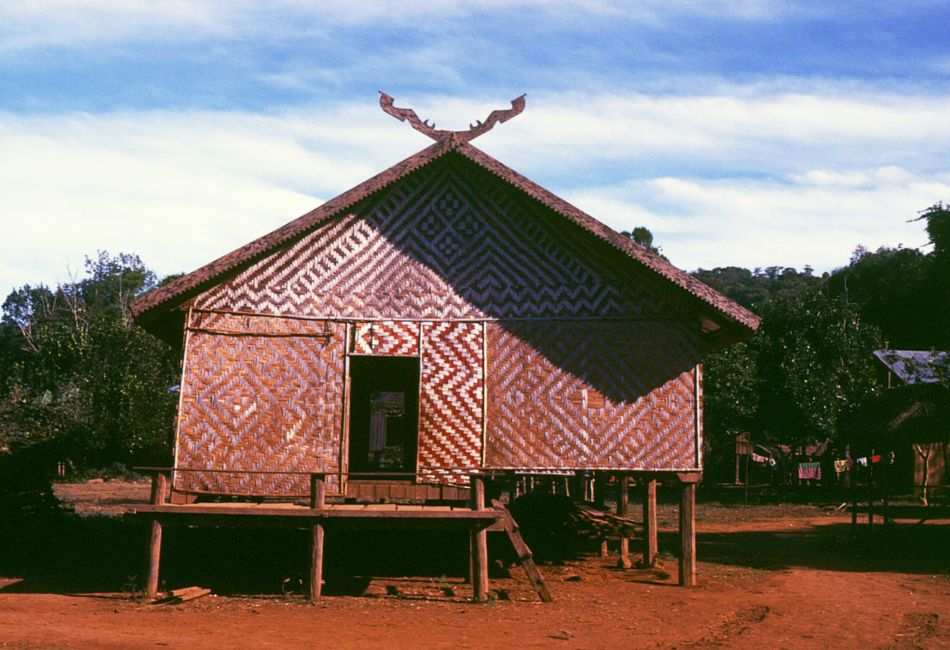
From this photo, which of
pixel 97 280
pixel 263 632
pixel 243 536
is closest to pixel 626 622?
pixel 263 632

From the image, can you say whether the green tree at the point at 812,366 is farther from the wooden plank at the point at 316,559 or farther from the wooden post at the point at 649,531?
the wooden plank at the point at 316,559

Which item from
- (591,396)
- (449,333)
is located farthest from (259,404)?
(591,396)

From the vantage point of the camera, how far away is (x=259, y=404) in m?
13.3

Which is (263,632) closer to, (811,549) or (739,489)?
(811,549)

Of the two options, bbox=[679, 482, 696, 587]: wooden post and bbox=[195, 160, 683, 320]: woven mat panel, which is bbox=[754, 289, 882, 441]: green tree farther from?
bbox=[195, 160, 683, 320]: woven mat panel

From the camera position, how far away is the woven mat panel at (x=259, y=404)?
1316cm

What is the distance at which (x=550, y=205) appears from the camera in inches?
539

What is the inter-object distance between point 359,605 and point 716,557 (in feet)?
30.2

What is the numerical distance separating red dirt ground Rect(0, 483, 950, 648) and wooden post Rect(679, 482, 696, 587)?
0.89 ft

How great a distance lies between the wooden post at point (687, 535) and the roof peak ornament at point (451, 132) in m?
6.30

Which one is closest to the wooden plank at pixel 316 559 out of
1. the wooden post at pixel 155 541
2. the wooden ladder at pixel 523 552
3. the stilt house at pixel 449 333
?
the stilt house at pixel 449 333

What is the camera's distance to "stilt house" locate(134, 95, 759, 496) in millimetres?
13289

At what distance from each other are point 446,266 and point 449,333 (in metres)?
1.05

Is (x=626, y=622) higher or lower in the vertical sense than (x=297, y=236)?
lower
